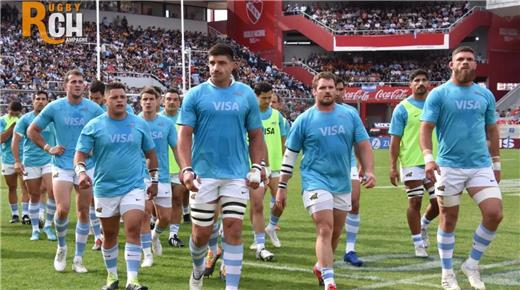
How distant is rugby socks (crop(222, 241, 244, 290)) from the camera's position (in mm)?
6883

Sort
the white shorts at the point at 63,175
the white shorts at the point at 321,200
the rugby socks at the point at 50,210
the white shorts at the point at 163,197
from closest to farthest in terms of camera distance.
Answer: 1. the white shorts at the point at 321,200
2. the white shorts at the point at 63,175
3. the white shorts at the point at 163,197
4. the rugby socks at the point at 50,210

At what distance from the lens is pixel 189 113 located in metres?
7.05

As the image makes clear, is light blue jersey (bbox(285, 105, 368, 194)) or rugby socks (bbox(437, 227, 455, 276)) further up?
light blue jersey (bbox(285, 105, 368, 194))

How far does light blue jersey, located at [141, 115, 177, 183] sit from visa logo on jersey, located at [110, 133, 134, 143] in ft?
7.51

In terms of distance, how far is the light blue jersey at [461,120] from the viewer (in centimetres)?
782

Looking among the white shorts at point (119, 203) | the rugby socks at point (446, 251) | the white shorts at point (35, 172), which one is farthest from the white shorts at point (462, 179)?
the white shorts at point (35, 172)

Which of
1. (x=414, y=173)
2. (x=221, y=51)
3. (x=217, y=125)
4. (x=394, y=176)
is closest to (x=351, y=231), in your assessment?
(x=394, y=176)

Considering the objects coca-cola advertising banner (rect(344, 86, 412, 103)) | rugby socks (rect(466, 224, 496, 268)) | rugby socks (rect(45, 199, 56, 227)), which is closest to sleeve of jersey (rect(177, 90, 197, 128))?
rugby socks (rect(466, 224, 496, 268))

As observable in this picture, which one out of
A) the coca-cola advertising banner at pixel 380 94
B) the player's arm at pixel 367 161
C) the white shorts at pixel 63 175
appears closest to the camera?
the player's arm at pixel 367 161

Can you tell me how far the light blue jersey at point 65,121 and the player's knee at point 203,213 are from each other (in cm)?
300

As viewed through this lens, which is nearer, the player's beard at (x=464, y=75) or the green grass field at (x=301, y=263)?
the player's beard at (x=464, y=75)

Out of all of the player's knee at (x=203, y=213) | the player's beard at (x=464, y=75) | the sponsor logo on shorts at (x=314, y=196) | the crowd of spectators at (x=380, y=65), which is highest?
the crowd of spectators at (x=380, y=65)

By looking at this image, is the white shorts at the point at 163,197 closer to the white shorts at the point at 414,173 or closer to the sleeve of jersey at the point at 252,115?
the sleeve of jersey at the point at 252,115

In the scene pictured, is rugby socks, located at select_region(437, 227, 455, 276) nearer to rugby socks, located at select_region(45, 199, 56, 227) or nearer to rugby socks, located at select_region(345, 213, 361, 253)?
rugby socks, located at select_region(345, 213, 361, 253)
